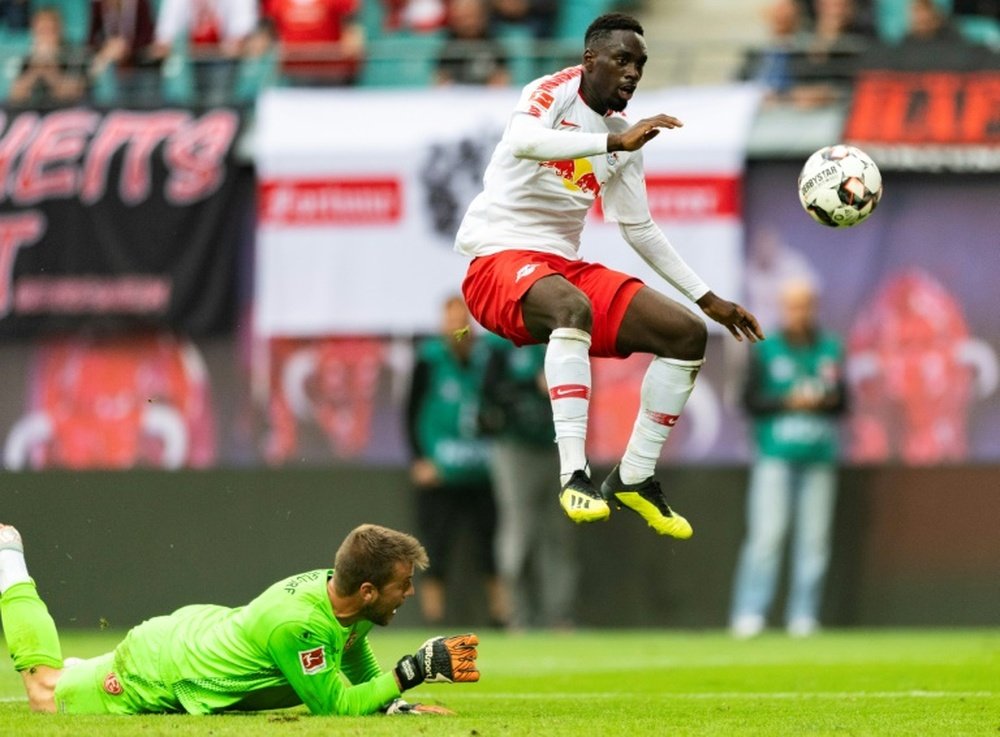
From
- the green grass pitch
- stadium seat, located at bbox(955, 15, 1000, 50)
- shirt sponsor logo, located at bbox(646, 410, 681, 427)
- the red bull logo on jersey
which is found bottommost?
the green grass pitch

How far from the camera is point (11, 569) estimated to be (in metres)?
8.60

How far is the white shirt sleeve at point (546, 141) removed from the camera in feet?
27.0

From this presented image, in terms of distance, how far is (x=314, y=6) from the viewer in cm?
1586

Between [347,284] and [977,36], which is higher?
[977,36]

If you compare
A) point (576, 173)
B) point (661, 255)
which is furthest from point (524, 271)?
point (661, 255)

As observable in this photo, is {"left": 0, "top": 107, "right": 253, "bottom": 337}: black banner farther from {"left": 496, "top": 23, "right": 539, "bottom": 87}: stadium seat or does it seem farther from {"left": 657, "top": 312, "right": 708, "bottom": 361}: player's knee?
{"left": 657, "top": 312, "right": 708, "bottom": 361}: player's knee

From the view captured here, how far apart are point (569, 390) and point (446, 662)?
1.52 metres

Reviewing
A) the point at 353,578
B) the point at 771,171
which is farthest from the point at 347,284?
the point at 353,578

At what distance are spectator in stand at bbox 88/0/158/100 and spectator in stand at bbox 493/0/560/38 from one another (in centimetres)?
282

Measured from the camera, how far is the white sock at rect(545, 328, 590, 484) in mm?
8570

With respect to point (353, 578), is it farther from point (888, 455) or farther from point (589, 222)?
point (888, 455)

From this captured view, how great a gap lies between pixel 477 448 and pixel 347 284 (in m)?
1.67

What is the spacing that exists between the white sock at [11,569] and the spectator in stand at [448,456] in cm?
594

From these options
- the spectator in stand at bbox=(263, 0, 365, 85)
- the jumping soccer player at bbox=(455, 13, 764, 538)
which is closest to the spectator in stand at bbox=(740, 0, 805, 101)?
the spectator in stand at bbox=(263, 0, 365, 85)
